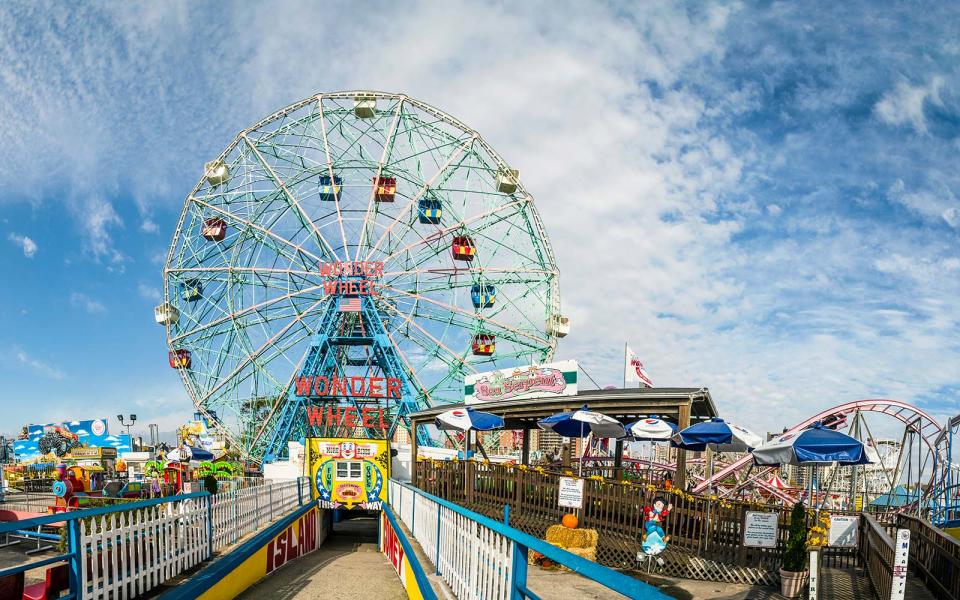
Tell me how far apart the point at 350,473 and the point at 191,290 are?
978 inches

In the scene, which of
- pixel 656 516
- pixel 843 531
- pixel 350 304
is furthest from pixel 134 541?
pixel 350 304

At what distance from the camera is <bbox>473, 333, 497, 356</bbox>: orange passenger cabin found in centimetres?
3653

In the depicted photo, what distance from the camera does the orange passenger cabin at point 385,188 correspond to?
118 ft

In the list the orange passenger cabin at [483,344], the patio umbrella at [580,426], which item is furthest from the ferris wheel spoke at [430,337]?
Answer: the patio umbrella at [580,426]

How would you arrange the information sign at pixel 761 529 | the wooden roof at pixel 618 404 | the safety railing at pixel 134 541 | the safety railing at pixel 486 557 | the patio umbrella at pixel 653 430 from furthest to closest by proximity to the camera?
1. the patio umbrella at pixel 653 430
2. the wooden roof at pixel 618 404
3. the information sign at pixel 761 529
4. the safety railing at pixel 134 541
5. the safety railing at pixel 486 557

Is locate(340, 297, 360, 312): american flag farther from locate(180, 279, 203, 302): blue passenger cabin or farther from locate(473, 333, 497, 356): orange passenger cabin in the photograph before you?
locate(180, 279, 203, 302): blue passenger cabin

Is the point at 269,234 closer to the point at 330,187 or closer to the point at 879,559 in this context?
the point at 330,187

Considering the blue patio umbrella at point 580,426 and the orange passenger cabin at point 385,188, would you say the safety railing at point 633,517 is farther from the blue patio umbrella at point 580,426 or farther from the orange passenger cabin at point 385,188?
the orange passenger cabin at point 385,188

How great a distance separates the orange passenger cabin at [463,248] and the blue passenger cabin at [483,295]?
5.80ft

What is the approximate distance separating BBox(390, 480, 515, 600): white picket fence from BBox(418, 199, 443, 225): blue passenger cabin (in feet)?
94.7

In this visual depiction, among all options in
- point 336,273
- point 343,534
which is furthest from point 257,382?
point 343,534

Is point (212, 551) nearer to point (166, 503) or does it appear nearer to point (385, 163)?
point (166, 503)

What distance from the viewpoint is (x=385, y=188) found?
36.0 meters

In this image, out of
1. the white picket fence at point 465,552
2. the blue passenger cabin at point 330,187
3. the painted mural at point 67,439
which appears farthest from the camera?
the painted mural at point 67,439
